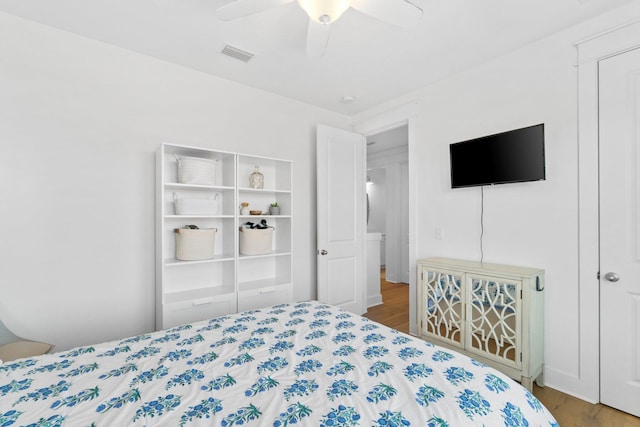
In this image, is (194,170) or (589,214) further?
(194,170)

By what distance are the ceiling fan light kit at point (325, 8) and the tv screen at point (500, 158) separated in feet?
5.30

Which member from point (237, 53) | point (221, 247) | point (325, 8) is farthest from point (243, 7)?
point (221, 247)

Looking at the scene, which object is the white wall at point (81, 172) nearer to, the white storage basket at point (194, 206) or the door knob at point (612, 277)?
the white storage basket at point (194, 206)

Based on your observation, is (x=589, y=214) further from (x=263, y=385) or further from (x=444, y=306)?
(x=263, y=385)

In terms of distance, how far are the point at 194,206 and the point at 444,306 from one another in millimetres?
2270

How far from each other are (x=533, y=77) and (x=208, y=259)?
293cm

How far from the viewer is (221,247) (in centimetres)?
284

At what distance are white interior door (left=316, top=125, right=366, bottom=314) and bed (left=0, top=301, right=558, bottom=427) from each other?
181 cm

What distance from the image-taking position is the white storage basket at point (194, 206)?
2.44 m

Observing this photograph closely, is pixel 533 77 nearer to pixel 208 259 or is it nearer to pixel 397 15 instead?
pixel 397 15

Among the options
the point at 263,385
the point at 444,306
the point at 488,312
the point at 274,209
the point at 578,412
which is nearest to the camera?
the point at 263,385

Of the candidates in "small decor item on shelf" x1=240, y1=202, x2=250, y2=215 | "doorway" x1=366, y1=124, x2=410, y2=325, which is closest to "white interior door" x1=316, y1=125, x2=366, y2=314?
"small decor item on shelf" x1=240, y1=202, x2=250, y2=215

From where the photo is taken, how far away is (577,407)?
198 cm

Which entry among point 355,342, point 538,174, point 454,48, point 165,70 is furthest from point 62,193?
point 538,174
